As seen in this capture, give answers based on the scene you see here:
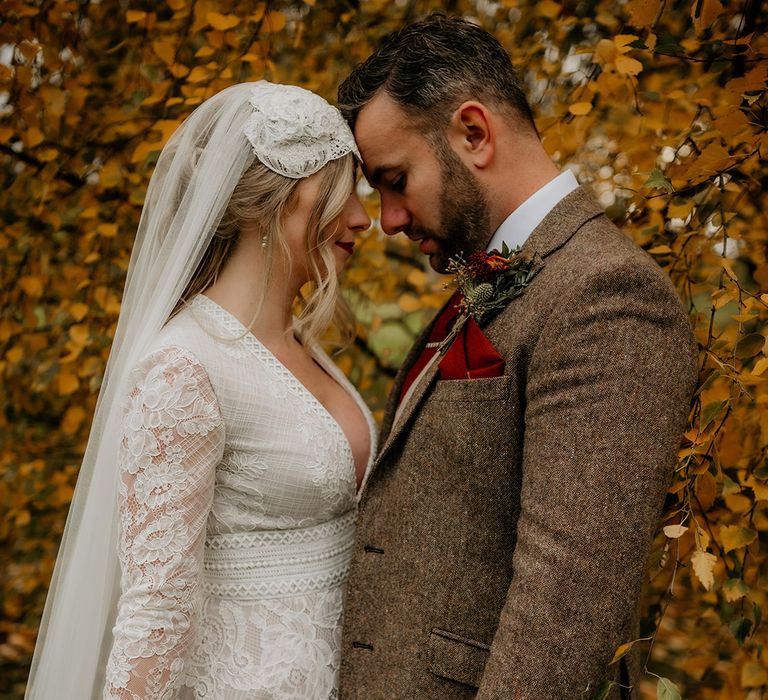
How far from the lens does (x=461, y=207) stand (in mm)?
2098

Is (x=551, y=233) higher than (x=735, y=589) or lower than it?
higher

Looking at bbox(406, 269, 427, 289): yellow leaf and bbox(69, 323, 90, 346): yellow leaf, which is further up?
bbox(69, 323, 90, 346): yellow leaf

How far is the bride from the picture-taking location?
185 centimetres

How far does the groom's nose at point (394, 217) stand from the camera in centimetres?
221

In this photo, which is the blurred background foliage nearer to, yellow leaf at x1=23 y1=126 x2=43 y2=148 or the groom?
yellow leaf at x1=23 y1=126 x2=43 y2=148

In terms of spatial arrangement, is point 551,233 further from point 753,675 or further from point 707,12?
point 753,675

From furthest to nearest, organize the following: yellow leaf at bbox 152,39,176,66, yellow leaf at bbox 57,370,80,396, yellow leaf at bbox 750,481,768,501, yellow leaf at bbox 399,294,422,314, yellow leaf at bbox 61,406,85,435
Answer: yellow leaf at bbox 399,294,422,314, yellow leaf at bbox 61,406,85,435, yellow leaf at bbox 57,370,80,396, yellow leaf at bbox 152,39,176,66, yellow leaf at bbox 750,481,768,501

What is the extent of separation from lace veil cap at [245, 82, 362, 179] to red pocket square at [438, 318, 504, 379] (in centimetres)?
66

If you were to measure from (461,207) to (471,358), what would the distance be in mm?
471

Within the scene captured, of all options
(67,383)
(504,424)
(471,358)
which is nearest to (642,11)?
(471,358)

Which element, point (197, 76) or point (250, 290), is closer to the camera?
point (250, 290)

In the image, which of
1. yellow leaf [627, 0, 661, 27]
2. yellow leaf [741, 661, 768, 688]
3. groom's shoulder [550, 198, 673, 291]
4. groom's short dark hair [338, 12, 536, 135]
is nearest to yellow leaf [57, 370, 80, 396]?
groom's short dark hair [338, 12, 536, 135]

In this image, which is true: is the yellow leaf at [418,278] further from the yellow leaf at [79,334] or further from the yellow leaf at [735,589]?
the yellow leaf at [735,589]

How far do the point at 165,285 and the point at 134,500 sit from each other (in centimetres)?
58
